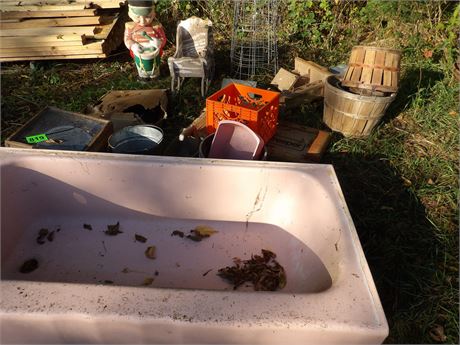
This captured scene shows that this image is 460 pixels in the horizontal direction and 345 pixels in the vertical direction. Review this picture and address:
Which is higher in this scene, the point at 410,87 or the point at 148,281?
the point at 410,87

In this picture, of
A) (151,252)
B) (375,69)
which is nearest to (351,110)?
(375,69)

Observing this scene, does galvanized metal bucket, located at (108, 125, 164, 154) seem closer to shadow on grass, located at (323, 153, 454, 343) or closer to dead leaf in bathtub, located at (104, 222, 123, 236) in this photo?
dead leaf in bathtub, located at (104, 222, 123, 236)

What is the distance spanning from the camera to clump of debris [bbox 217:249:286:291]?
1805 millimetres

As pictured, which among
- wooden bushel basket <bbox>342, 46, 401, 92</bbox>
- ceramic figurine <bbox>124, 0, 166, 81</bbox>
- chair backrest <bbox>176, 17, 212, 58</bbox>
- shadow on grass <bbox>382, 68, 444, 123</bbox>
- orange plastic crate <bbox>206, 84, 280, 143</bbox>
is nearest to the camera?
orange plastic crate <bbox>206, 84, 280, 143</bbox>

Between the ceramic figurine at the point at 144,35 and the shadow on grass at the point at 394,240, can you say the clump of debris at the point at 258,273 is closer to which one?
the shadow on grass at the point at 394,240

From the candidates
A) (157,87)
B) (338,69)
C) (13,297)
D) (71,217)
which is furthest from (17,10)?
(13,297)

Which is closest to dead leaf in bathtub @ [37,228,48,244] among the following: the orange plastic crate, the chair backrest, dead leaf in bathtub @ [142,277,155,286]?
dead leaf in bathtub @ [142,277,155,286]

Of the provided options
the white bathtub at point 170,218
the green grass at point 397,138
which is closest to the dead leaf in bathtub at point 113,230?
the white bathtub at point 170,218

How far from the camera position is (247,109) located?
2.38 metres

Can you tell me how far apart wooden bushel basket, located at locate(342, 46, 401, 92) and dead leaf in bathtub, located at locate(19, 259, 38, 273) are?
262 centimetres

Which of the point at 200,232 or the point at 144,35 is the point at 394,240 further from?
the point at 144,35

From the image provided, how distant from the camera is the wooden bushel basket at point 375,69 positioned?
272cm

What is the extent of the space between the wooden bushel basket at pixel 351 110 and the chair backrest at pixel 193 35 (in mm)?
1626

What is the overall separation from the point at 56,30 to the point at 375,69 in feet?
12.0
